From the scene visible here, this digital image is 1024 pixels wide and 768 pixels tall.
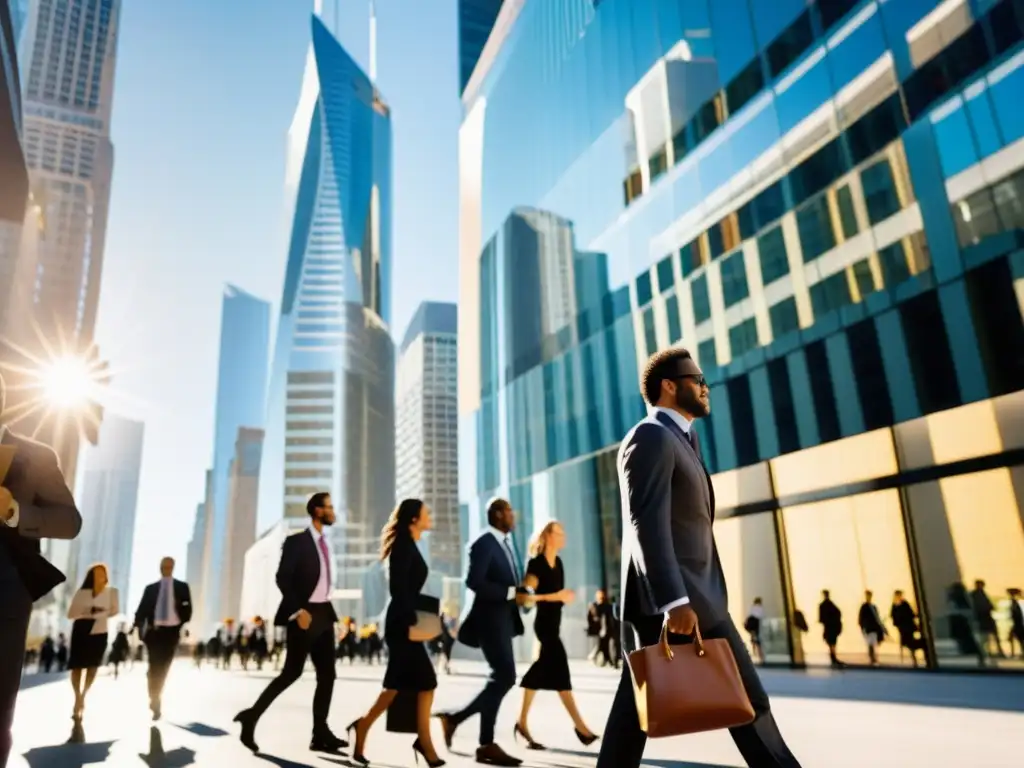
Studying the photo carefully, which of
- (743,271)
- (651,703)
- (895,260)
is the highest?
(743,271)

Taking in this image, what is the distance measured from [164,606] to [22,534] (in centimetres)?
696

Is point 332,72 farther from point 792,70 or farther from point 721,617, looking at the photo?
point 721,617

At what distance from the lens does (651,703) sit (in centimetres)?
247

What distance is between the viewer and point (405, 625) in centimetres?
530

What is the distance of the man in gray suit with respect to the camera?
7.81ft

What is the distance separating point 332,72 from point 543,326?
521 ft

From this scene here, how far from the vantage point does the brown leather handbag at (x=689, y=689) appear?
245 centimetres

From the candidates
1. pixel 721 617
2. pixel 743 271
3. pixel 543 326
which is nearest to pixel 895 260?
pixel 743 271

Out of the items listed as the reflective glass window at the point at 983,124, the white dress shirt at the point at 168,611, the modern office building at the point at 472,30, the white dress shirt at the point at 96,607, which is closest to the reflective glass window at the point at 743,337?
the reflective glass window at the point at 983,124

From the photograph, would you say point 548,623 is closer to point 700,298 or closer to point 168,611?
point 168,611

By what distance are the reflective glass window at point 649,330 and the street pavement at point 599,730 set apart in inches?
468

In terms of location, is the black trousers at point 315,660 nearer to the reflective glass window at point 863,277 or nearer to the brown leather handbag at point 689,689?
the brown leather handbag at point 689,689

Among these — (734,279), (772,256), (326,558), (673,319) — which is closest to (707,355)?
(734,279)

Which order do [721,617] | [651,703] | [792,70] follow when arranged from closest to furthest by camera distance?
1. [651,703]
2. [721,617]
3. [792,70]
